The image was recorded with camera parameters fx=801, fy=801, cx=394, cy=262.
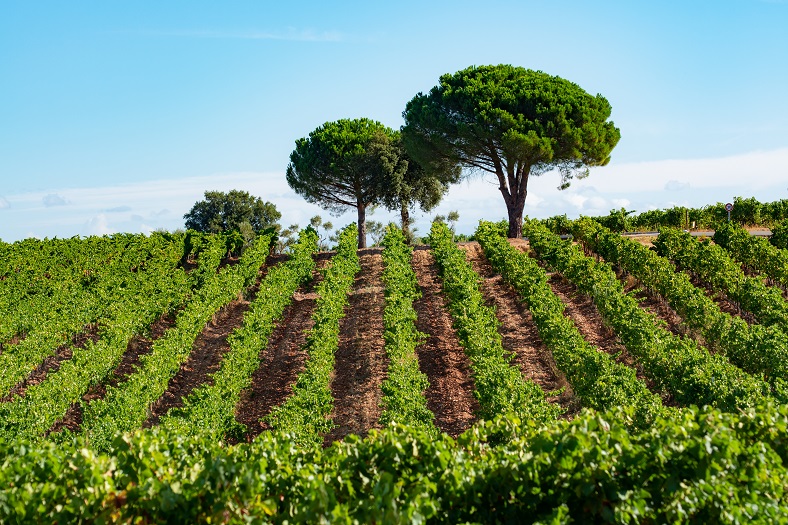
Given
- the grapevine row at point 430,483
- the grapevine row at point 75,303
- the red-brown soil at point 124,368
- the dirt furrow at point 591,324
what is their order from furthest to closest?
the grapevine row at point 75,303 → the dirt furrow at point 591,324 → the red-brown soil at point 124,368 → the grapevine row at point 430,483

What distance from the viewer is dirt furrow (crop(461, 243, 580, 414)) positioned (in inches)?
824

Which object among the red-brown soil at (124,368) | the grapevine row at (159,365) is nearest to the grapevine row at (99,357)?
the red-brown soil at (124,368)

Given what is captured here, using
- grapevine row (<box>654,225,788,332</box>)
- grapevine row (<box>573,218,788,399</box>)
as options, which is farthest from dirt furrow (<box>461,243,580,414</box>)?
grapevine row (<box>654,225,788,332</box>)

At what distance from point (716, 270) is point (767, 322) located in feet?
19.6

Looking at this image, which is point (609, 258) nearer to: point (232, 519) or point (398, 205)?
point (398, 205)

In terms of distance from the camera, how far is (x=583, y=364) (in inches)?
756

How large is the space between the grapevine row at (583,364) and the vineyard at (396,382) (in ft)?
0.27

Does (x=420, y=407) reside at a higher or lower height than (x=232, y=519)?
lower

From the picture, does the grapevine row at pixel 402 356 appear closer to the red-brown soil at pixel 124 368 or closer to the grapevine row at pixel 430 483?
the grapevine row at pixel 430 483

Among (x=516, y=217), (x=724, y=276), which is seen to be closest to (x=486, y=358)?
(x=724, y=276)

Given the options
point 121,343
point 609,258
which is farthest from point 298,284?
point 609,258

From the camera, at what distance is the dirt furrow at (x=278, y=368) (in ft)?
67.9

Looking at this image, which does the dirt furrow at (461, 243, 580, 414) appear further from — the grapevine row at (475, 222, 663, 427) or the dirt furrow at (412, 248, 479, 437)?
the dirt furrow at (412, 248, 479, 437)

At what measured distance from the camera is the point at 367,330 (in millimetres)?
26812
